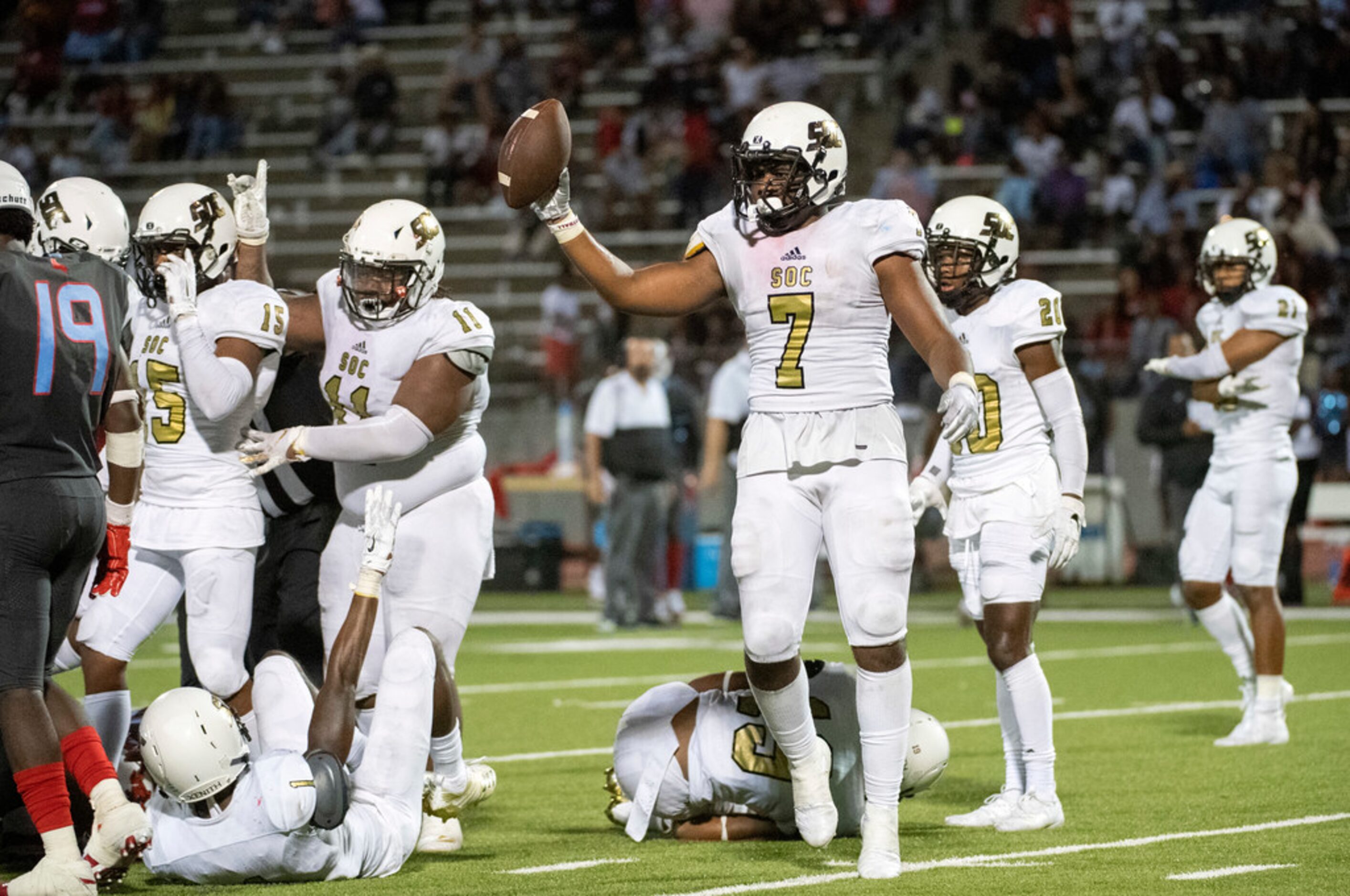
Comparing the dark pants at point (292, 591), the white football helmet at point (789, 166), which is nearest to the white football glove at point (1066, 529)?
the white football helmet at point (789, 166)

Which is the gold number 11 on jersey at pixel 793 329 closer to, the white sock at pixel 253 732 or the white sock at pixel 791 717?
the white sock at pixel 791 717

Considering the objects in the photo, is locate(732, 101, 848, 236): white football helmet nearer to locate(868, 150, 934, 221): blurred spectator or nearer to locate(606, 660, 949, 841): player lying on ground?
locate(606, 660, 949, 841): player lying on ground

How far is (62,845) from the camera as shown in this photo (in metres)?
4.84

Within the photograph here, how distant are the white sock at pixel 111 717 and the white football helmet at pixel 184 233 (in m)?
1.27

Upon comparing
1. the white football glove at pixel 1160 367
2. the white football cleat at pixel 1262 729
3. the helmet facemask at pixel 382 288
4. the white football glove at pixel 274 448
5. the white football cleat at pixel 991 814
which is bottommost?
the white football cleat at pixel 1262 729

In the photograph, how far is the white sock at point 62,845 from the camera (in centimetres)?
483

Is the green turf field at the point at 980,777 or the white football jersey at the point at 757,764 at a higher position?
the white football jersey at the point at 757,764

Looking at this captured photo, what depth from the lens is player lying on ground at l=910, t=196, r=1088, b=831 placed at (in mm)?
6129

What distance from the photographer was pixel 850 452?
5.35 meters

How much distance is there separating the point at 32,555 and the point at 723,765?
2123 mm

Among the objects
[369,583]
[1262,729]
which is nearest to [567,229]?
[369,583]

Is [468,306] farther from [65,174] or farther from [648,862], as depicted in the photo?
[65,174]

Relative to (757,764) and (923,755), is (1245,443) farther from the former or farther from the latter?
(757,764)

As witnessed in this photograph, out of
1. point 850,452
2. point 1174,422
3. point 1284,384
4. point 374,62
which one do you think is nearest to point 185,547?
point 850,452
